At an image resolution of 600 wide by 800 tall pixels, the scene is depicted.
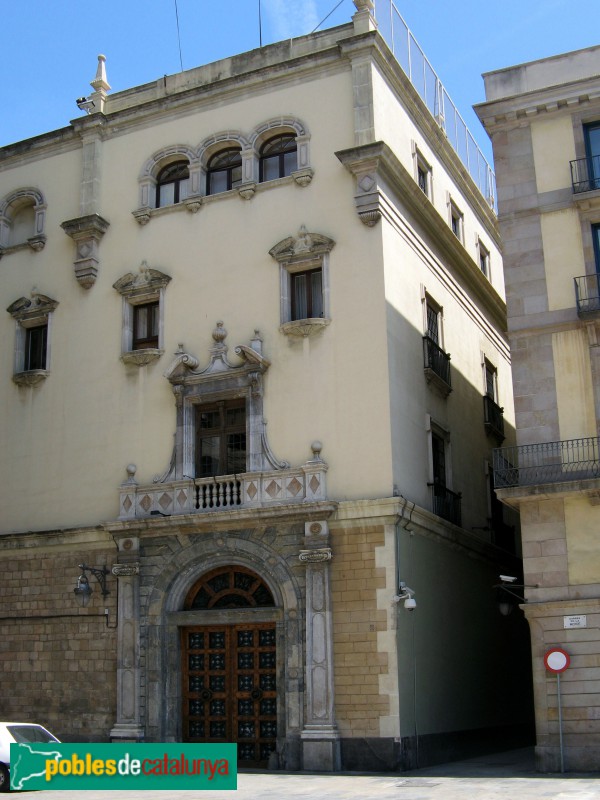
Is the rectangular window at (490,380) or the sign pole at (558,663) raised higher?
the rectangular window at (490,380)

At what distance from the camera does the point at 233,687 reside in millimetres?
24266

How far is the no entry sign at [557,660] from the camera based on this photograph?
69.9 ft

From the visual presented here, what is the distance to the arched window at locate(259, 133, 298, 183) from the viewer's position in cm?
2714

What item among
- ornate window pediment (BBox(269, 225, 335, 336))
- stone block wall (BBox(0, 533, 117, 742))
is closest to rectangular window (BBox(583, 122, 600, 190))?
ornate window pediment (BBox(269, 225, 335, 336))

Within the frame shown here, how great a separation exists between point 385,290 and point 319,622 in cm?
780

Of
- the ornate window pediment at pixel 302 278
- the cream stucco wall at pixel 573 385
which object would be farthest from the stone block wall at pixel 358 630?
the ornate window pediment at pixel 302 278

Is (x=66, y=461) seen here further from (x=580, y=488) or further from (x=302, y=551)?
(x=580, y=488)

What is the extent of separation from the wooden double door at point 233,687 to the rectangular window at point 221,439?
3.79 m

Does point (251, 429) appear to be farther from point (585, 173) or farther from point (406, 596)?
point (585, 173)

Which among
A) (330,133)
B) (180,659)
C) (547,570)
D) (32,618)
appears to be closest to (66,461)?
(32,618)

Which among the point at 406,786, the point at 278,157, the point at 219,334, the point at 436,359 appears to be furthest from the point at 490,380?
the point at 406,786

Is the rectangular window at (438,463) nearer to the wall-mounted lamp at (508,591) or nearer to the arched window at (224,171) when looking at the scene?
the wall-mounted lamp at (508,591)

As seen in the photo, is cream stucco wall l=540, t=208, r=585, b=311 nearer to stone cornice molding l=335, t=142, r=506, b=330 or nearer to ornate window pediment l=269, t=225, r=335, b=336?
stone cornice molding l=335, t=142, r=506, b=330

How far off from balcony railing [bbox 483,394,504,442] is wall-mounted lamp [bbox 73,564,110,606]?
12.5 meters
